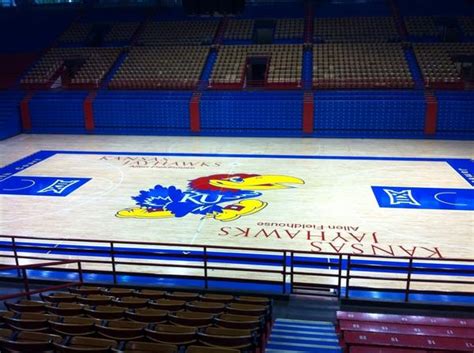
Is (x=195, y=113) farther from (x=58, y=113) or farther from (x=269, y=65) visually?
(x=58, y=113)

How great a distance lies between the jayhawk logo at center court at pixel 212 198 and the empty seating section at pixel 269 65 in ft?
25.4

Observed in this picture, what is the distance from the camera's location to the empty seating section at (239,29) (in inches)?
904

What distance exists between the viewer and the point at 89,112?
1988 cm

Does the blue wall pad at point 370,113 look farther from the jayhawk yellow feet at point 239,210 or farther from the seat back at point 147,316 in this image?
the seat back at point 147,316

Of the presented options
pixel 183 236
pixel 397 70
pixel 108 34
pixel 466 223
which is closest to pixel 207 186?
pixel 183 236

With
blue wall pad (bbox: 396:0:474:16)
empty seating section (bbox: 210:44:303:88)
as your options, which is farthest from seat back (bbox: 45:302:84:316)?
blue wall pad (bbox: 396:0:474:16)

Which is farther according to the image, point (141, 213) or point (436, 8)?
point (436, 8)

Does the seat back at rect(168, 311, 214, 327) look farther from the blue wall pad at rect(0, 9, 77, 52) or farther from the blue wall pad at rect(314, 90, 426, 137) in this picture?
the blue wall pad at rect(0, 9, 77, 52)

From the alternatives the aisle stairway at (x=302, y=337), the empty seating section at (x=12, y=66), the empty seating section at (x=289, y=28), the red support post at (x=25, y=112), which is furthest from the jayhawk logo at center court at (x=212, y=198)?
the empty seating section at (x=12, y=66)

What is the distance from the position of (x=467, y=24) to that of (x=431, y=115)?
726 cm

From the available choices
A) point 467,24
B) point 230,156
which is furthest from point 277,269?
point 467,24

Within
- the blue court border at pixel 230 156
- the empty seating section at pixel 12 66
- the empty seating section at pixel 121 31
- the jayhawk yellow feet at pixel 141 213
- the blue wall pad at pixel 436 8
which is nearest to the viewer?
the jayhawk yellow feet at pixel 141 213

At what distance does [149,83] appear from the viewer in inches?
811

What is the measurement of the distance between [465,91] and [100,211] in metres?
14.9
